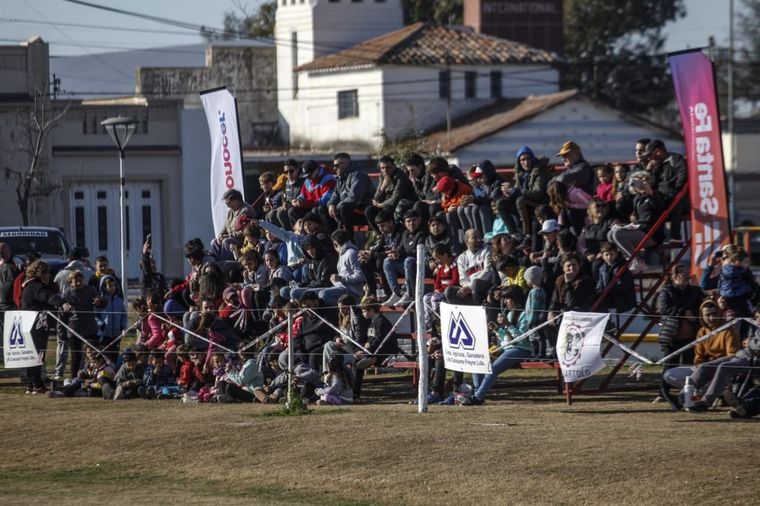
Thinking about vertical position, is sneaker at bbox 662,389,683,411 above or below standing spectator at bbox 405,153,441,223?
below

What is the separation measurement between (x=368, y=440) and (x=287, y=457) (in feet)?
2.76

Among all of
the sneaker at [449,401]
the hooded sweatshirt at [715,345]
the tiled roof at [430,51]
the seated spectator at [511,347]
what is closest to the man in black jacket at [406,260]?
the sneaker at [449,401]

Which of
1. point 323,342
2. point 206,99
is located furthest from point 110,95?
point 323,342

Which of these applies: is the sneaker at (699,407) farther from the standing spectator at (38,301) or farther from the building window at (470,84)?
the building window at (470,84)

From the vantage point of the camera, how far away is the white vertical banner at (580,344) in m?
15.8

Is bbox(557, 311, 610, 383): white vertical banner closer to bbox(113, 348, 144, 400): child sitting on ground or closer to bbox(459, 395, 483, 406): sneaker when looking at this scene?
bbox(459, 395, 483, 406): sneaker

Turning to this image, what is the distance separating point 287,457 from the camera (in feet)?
47.4

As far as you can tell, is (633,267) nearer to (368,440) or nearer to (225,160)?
(368,440)

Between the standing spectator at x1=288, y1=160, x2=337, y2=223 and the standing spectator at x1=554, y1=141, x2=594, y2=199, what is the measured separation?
13.0 feet

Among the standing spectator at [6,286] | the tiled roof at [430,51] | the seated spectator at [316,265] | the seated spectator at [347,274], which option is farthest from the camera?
the tiled roof at [430,51]

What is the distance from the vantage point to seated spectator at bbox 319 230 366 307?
1931 cm

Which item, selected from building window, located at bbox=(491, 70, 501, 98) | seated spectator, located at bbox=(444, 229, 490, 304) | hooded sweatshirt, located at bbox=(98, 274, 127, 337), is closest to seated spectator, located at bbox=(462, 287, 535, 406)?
seated spectator, located at bbox=(444, 229, 490, 304)

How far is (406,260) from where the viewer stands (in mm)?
19188

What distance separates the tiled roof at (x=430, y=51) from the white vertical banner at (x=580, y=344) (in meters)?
48.1
